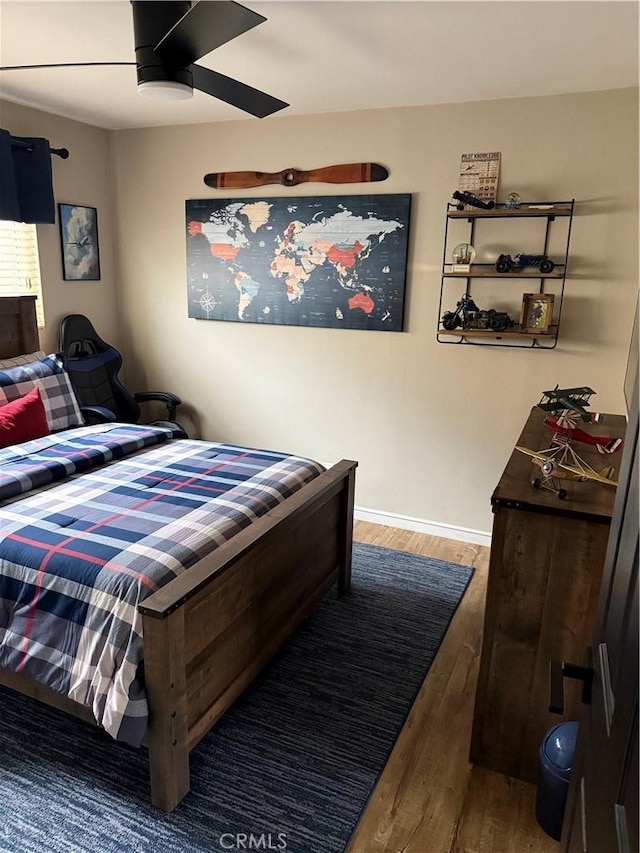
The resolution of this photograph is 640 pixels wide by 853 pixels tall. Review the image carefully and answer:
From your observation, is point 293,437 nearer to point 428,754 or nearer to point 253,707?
point 253,707

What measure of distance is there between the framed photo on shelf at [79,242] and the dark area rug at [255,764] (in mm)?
2718

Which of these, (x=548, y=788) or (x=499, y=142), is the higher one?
(x=499, y=142)

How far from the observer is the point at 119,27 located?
90.4 inches

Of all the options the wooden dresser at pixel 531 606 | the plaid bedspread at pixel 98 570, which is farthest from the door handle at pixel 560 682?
the plaid bedspread at pixel 98 570

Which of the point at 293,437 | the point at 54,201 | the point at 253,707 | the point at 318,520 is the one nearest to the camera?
the point at 253,707

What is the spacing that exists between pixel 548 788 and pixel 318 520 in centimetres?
133

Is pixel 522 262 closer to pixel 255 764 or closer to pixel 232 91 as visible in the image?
pixel 232 91

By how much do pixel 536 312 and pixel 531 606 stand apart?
1.81 m

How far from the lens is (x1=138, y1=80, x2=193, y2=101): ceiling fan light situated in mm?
2037

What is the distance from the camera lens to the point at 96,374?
3953mm

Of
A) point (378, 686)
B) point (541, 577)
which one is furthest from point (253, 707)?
point (541, 577)

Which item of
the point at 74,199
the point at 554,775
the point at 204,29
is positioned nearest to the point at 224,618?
the point at 554,775

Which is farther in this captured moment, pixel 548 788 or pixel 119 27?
pixel 119 27

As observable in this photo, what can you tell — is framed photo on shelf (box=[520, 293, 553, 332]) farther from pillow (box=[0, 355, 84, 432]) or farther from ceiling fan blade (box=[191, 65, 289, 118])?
pillow (box=[0, 355, 84, 432])
